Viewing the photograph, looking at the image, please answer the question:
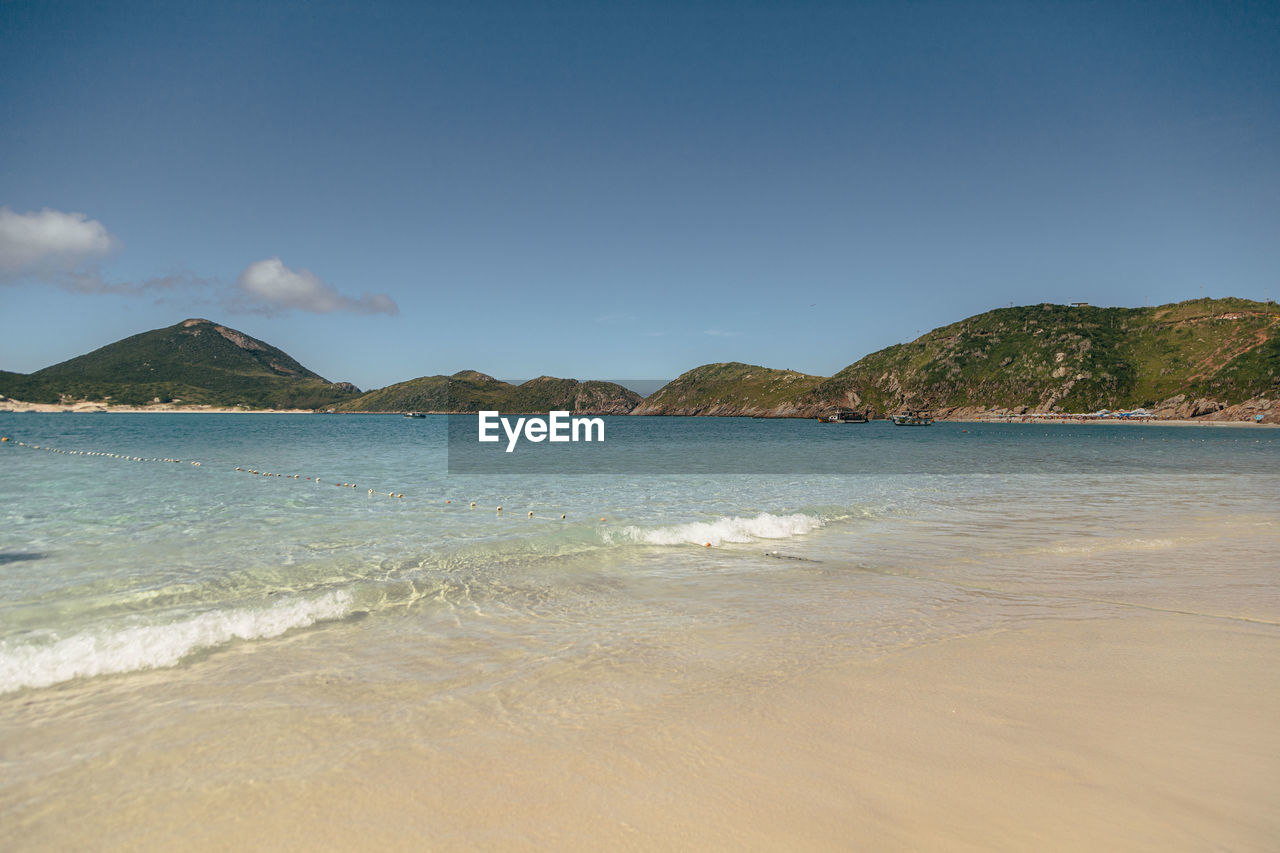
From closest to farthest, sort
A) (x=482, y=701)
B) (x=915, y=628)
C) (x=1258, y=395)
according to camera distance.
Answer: (x=482, y=701)
(x=915, y=628)
(x=1258, y=395)

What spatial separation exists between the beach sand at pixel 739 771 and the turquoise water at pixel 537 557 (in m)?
1.66

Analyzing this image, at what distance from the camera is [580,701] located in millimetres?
5891

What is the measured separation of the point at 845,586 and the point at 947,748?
568 centimetres

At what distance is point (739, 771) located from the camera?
4.61 meters

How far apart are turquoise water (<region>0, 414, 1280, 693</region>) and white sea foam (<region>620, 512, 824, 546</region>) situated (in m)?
0.10

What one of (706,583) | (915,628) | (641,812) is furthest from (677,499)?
(641,812)

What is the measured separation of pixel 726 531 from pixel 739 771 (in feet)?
38.1

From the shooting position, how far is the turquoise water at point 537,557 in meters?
8.34

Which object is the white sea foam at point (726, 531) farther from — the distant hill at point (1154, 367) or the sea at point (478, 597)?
the distant hill at point (1154, 367)

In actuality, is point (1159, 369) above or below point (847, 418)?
above

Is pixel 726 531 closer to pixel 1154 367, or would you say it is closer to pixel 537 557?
pixel 537 557

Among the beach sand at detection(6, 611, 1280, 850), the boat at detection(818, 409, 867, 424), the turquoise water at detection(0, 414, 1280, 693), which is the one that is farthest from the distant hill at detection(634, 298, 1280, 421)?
the beach sand at detection(6, 611, 1280, 850)

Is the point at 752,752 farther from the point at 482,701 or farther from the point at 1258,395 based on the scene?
the point at 1258,395

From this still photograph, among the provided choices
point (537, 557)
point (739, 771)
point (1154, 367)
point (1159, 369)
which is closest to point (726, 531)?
point (537, 557)
